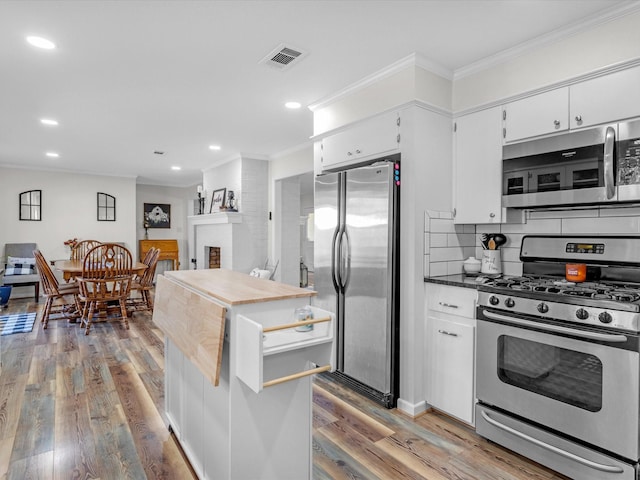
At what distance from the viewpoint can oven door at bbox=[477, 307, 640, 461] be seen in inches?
67.0

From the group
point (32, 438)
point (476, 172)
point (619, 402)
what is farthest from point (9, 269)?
point (619, 402)

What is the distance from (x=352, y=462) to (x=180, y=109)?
11.5ft

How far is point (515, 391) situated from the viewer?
2.09m

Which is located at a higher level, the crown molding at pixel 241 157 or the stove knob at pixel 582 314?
the crown molding at pixel 241 157

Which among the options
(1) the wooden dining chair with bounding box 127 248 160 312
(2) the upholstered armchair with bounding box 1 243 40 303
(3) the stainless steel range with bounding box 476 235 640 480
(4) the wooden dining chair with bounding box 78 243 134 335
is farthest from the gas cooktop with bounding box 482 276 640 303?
(2) the upholstered armchair with bounding box 1 243 40 303

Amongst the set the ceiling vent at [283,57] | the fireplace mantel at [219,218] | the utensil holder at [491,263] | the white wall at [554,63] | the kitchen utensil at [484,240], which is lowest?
the utensil holder at [491,263]

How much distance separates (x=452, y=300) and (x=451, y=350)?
13.2 inches

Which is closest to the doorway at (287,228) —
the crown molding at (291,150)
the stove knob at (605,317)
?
the crown molding at (291,150)

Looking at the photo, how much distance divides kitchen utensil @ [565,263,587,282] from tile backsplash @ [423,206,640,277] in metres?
0.25

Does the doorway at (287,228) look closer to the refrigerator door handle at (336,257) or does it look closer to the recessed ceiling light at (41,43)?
the refrigerator door handle at (336,257)

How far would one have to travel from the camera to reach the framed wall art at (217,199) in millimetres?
6488

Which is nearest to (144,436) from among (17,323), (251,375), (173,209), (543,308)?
(251,375)

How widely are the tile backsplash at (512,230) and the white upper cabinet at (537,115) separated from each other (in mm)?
571

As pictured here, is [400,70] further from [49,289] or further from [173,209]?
[173,209]
